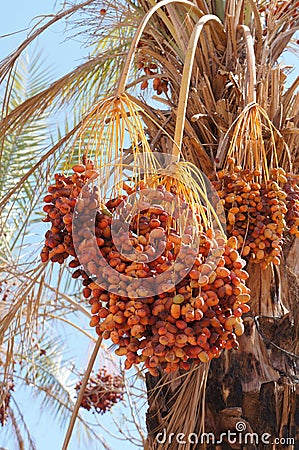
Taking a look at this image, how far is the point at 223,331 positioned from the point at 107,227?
272mm

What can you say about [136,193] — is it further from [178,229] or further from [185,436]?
[185,436]

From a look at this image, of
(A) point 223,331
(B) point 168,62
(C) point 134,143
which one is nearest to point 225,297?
(A) point 223,331

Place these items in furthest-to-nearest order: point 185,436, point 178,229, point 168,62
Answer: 1. point 168,62
2. point 185,436
3. point 178,229

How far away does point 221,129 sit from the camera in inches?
80.9

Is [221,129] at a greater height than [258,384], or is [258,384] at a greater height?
[221,129]

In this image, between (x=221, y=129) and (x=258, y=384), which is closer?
(x=258, y=384)

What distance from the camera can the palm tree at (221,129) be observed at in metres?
1.80


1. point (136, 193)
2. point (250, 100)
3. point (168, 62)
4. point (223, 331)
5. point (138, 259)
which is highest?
point (168, 62)

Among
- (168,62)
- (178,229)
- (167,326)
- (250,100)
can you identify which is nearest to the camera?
(167,326)

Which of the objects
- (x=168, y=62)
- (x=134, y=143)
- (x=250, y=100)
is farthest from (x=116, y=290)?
(x=168, y=62)

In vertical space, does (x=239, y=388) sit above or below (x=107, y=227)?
below

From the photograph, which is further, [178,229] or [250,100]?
[250,100]

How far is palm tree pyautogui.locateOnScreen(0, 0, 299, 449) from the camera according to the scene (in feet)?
5.90

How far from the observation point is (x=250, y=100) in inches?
75.3
